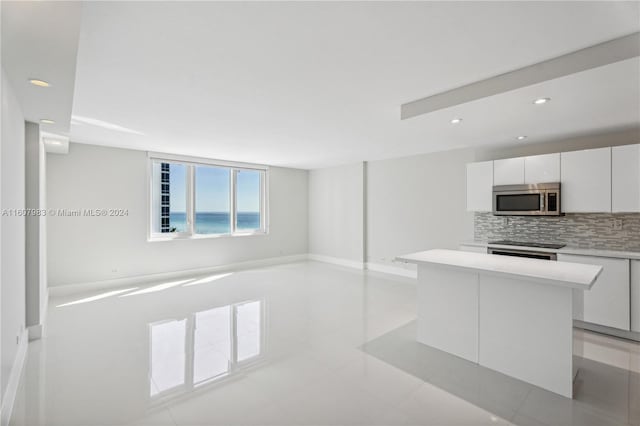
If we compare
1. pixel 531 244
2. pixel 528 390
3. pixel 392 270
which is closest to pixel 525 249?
pixel 531 244

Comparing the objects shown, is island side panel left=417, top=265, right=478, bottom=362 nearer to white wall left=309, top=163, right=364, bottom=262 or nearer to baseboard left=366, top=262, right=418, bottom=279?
baseboard left=366, top=262, right=418, bottom=279

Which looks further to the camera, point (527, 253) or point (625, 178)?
point (527, 253)

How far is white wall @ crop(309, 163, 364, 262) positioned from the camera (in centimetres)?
718

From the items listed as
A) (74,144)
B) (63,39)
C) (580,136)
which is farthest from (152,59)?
(580,136)

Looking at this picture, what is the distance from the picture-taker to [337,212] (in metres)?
7.67

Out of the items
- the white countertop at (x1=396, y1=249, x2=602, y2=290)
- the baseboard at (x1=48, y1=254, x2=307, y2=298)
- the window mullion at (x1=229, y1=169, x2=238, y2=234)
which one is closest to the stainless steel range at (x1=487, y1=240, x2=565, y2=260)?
the white countertop at (x1=396, y1=249, x2=602, y2=290)

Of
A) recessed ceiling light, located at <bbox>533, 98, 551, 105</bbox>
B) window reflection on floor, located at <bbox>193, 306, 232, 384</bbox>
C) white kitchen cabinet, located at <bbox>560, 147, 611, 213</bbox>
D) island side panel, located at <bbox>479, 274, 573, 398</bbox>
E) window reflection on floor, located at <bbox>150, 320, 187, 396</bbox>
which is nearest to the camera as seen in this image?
island side panel, located at <bbox>479, 274, 573, 398</bbox>

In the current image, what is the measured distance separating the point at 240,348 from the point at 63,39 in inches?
108

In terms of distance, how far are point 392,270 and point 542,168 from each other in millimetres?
3317

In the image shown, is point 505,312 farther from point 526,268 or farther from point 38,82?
point 38,82

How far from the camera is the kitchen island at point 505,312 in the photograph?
2309 mm

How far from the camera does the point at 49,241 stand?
4.84 m

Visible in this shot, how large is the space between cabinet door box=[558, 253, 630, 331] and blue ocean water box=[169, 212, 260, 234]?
6263 millimetres

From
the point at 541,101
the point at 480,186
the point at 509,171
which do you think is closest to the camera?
the point at 541,101
